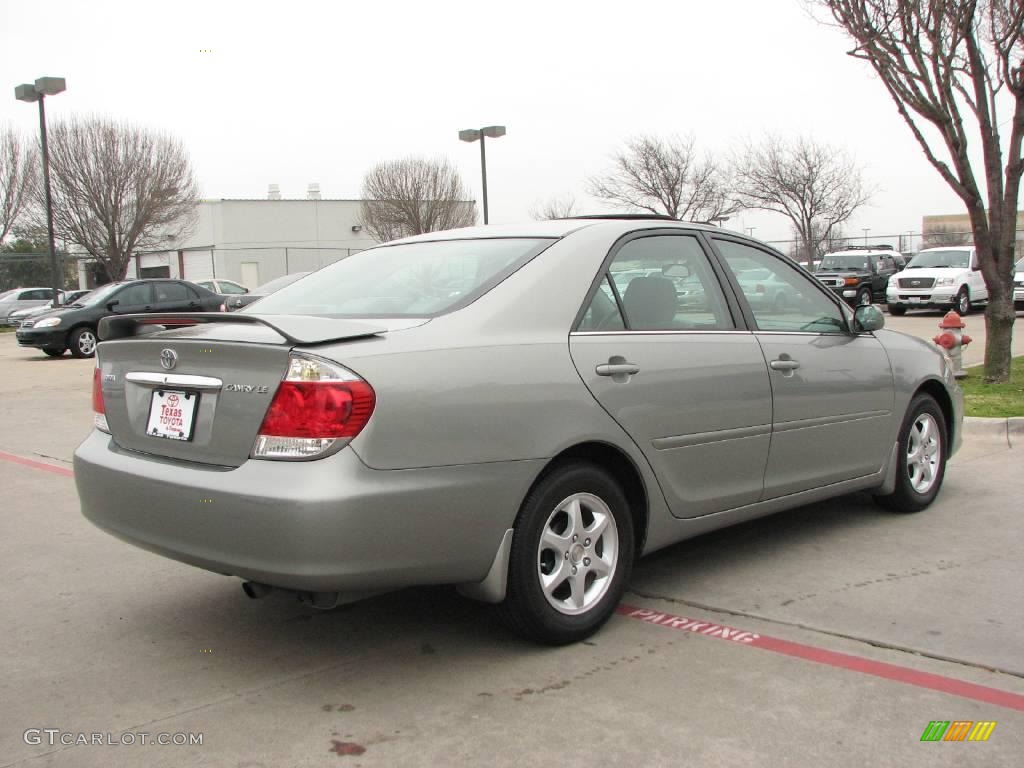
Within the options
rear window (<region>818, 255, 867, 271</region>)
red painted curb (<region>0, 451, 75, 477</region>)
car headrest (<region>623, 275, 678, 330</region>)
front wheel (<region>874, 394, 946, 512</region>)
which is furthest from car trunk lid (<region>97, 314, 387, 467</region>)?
rear window (<region>818, 255, 867, 271</region>)

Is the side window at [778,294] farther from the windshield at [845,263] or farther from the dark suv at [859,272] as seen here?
the windshield at [845,263]

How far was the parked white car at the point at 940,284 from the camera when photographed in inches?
953

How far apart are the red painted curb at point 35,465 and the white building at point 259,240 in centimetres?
4227

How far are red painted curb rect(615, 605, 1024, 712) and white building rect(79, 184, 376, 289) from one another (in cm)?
4714

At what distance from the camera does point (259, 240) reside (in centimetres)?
5288

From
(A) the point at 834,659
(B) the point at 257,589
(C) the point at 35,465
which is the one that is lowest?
(A) the point at 834,659

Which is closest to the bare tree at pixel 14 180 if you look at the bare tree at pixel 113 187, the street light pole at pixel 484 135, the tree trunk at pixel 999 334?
the bare tree at pixel 113 187

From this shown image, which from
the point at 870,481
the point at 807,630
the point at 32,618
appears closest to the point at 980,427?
the point at 870,481

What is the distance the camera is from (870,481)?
17.5ft

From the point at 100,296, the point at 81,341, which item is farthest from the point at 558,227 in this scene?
the point at 100,296

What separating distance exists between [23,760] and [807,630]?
2716 mm

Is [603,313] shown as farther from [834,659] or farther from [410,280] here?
[834,659]

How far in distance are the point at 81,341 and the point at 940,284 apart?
19.2 m

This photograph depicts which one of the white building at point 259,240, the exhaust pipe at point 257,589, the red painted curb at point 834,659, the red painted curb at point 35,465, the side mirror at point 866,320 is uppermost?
the white building at point 259,240
